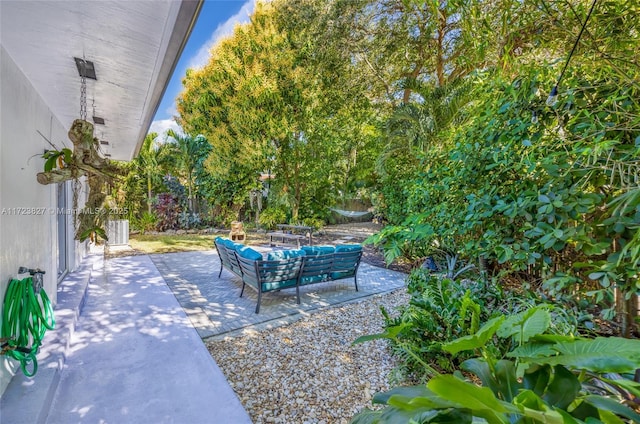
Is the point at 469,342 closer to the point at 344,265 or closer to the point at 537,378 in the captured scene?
the point at 537,378

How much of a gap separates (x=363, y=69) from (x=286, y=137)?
399 cm

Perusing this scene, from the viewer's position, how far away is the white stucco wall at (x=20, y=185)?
2.40m

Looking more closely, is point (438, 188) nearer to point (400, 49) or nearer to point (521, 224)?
point (521, 224)

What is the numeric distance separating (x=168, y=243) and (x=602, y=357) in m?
12.2

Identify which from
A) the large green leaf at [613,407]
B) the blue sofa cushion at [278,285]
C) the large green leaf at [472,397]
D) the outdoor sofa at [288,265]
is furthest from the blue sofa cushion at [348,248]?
the large green leaf at [472,397]

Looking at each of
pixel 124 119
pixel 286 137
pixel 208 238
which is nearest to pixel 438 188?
pixel 124 119

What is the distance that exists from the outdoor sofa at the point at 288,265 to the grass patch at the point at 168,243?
16.2ft

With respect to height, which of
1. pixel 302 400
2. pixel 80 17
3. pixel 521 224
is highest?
pixel 80 17

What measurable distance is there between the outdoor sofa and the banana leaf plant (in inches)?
136

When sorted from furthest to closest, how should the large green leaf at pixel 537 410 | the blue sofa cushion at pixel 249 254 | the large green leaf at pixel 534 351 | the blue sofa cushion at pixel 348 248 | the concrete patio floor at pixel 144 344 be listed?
the blue sofa cushion at pixel 348 248
the blue sofa cushion at pixel 249 254
the concrete patio floor at pixel 144 344
the large green leaf at pixel 534 351
the large green leaf at pixel 537 410

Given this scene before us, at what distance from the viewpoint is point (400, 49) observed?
27.1 feet

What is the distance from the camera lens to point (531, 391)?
39.5 inches

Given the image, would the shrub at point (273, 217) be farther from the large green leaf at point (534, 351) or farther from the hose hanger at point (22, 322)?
the large green leaf at point (534, 351)

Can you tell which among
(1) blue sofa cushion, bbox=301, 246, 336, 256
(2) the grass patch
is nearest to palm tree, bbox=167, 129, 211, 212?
(2) the grass patch
